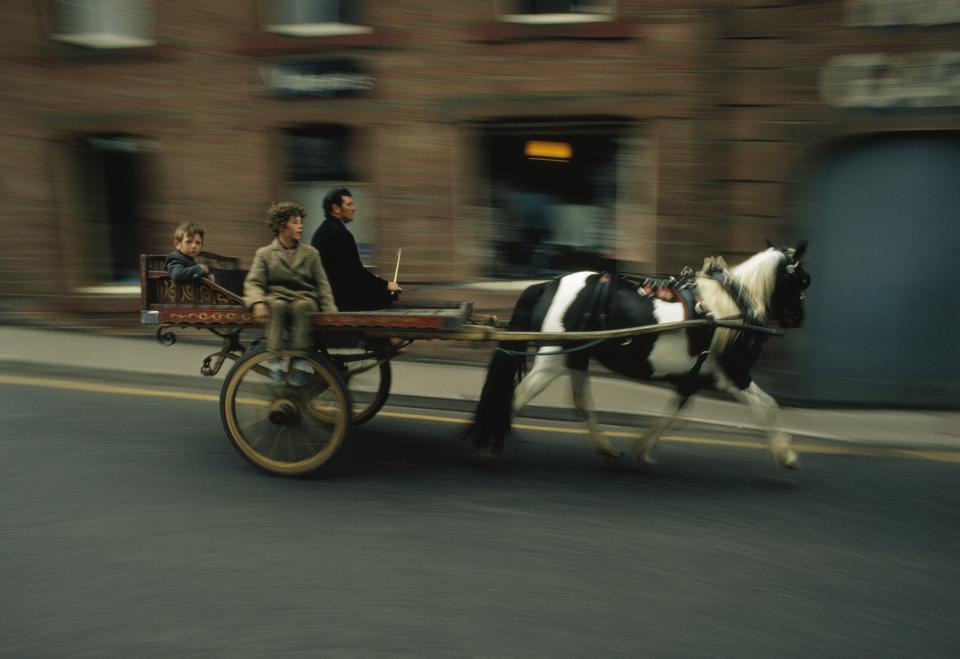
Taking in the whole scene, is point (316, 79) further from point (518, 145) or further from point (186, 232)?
point (186, 232)

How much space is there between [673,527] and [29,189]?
31.9ft

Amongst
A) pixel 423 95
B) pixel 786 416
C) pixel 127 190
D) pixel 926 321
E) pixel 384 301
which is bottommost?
pixel 786 416

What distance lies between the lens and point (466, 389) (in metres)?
7.67

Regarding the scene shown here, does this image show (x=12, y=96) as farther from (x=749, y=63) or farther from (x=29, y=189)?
(x=749, y=63)

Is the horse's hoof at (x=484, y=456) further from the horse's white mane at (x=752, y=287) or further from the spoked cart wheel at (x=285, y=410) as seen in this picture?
the horse's white mane at (x=752, y=287)

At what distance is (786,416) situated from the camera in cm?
711

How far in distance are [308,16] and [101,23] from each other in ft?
9.54

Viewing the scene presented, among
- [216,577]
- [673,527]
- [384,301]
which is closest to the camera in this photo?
[216,577]

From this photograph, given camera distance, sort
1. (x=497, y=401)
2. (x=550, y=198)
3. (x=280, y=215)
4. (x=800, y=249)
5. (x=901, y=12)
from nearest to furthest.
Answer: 1. (x=280, y=215)
2. (x=800, y=249)
3. (x=497, y=401)
4. (x=901, y=12)
5. (x=550, y=198)

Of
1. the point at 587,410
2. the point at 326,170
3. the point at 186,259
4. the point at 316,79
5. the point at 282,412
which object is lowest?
the point at 587,410

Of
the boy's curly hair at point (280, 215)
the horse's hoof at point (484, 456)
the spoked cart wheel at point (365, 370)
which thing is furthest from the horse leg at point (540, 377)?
the boy's curly hair at point (280, 215)

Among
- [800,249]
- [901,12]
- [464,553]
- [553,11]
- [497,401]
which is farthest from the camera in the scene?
[553,11]

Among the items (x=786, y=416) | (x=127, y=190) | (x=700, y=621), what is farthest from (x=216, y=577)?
(x=127, y=190)

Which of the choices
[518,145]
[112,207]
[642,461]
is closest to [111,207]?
[112,207]
